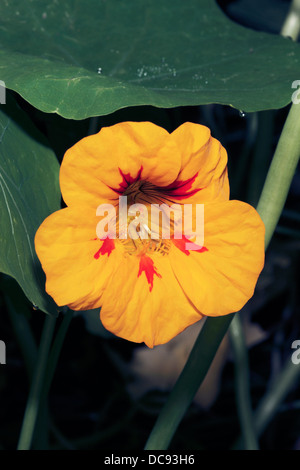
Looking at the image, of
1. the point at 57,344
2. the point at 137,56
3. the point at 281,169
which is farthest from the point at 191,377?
the point at 137,56

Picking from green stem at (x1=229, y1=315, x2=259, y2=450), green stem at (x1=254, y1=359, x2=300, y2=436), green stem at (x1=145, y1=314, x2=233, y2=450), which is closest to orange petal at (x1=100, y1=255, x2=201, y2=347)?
green stem at (x1=145, y1=314, x2=233, y2=450)

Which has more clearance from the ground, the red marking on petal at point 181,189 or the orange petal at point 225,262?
the red marking on petal at point 181,189

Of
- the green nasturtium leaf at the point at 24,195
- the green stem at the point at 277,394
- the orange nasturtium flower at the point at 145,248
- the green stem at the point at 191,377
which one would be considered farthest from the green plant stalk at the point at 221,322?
the green stem at the point at 277,394

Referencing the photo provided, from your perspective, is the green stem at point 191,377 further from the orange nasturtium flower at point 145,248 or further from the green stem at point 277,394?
the green stem at point 277,394

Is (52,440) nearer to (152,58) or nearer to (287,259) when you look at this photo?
(287,259)

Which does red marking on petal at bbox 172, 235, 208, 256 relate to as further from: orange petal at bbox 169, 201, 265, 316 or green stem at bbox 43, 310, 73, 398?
green stem at bbox 43, 310, 73, 398

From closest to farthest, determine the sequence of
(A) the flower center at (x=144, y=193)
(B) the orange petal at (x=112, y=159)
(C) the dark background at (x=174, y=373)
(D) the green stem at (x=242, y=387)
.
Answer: (B) the orange petal at (x=112, y=159)
(A) the flower center at (x=144, y=193)
(D) the green stem at (x=242, y=387)
(C) the dark background at (x=174, y=373)

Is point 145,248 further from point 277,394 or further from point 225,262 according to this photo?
point 277,394
